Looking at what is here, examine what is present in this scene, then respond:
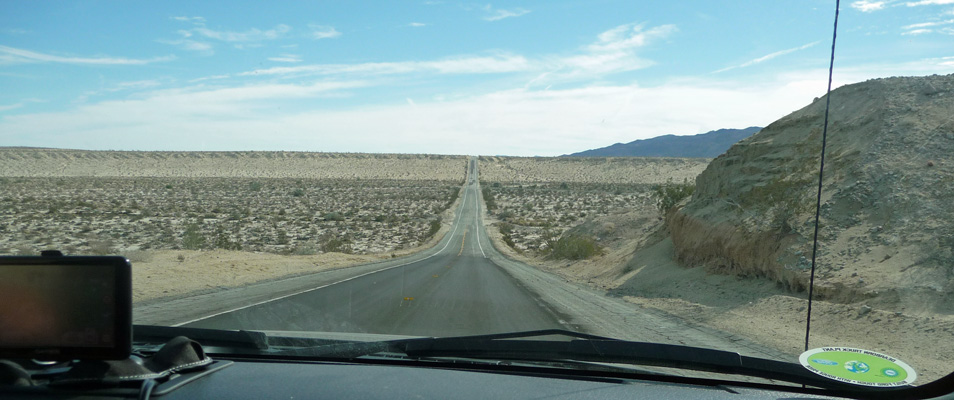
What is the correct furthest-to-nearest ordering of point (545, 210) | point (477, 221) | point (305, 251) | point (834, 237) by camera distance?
point (545, 210), point (477, 221), point (305, 251), point (834, 237)

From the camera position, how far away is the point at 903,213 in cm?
1414

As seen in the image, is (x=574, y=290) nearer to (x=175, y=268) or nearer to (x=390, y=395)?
(x=175, y=268)

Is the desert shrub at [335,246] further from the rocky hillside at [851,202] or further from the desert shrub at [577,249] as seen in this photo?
the rocky hillside at [851,202]

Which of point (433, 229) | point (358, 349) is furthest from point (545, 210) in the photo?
point (358, 349)

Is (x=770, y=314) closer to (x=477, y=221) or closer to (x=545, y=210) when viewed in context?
(x=477, y=221)

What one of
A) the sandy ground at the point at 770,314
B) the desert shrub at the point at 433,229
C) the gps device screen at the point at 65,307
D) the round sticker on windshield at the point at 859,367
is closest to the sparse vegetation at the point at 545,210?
the desert shrub at the point at 433,229

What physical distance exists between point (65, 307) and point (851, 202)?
55.3ft

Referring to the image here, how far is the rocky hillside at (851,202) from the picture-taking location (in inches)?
493

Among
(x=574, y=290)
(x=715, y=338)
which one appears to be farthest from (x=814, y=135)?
(x=715, y=338)

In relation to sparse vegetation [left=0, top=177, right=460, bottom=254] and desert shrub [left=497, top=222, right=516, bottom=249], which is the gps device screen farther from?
desert shrub [left=497, top=222, right=516, bottom=249]

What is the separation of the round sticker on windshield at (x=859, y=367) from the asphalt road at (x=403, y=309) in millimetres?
6634

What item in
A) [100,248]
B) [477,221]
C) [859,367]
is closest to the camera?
[859,367]

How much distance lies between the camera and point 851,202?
15.7 m

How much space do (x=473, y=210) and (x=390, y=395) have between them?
264 ft
